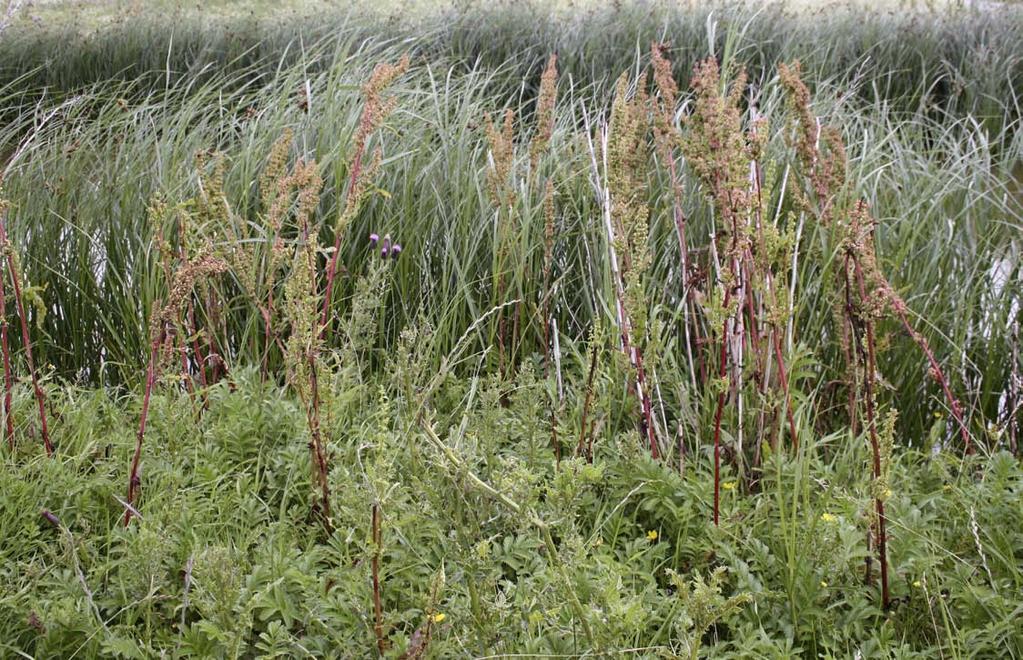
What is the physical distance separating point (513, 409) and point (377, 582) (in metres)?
0.95

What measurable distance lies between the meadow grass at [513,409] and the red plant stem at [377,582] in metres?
0.01

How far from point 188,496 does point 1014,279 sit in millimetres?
2362

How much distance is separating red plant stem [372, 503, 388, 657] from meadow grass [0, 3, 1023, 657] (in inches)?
0.5

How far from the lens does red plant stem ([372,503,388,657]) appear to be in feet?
5.03

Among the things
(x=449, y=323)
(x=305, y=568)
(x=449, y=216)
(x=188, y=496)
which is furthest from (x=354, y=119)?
(x=305, y=568)

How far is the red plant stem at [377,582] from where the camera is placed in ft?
5.03

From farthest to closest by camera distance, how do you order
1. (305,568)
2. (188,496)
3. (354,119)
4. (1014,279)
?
(354,119), (1014,279), (188,496), (305,568)

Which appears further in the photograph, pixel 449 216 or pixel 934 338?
pixel 449 216

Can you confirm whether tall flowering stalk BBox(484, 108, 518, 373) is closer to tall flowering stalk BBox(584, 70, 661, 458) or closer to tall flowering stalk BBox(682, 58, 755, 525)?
tall flowering stalk BBox(584, 70, 661, 458)

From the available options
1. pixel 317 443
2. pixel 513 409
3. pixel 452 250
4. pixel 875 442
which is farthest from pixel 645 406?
pixel 452 250

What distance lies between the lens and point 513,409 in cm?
246

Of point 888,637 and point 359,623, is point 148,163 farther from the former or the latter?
point 888,637

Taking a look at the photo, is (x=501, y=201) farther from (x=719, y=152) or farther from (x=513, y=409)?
(x=719, y=152)

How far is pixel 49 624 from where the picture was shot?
1.63m
